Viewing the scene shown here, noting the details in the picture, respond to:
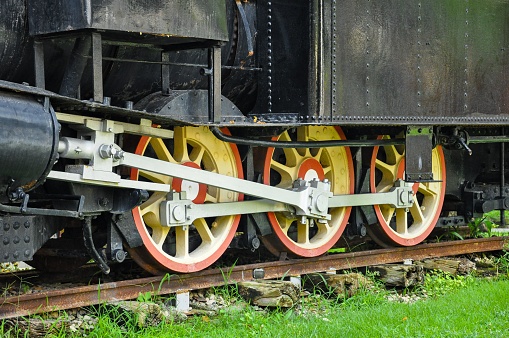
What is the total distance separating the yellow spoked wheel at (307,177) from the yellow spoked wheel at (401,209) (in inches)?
16.2

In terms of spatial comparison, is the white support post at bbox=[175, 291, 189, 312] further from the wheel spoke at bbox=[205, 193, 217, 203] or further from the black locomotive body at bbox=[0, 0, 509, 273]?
the wheel spoke at bbox=[205, 193, 217, 203]

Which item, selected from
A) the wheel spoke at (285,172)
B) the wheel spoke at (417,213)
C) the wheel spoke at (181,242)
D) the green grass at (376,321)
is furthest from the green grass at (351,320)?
the wheel spoke at (417,213)

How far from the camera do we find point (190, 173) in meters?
6.90

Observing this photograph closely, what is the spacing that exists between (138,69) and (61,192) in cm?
108

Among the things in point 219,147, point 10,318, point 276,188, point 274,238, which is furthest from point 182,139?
point 10,318

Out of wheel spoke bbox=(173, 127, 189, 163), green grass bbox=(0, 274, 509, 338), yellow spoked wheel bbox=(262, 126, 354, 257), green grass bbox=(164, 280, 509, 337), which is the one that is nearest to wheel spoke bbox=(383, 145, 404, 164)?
yellow spoked wheel bbox=(262, 126, 354, 257)

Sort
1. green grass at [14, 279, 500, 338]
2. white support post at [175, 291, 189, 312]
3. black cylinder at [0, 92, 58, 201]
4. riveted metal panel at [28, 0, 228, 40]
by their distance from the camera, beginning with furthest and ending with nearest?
white support post at [175, 291, 189, 312] → green grass at [14, 279, 500, 338] → riveted metal panel at [28, 0, 228, 40] → black cylinder at [0, 92, 58, 201]

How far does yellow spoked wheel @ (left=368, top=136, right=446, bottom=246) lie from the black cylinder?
420 cm

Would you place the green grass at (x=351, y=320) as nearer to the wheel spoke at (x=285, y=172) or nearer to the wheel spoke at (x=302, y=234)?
the wheel spoke at (x=302, y=234)

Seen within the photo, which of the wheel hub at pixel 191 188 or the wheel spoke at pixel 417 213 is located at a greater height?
the wheel hub at pixel 191 188

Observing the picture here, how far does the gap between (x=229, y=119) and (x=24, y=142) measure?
6.35 ft

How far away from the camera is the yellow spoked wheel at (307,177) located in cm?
823

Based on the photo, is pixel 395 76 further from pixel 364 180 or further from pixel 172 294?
pixel 172 294

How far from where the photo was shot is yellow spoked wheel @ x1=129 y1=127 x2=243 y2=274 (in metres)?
7.15
